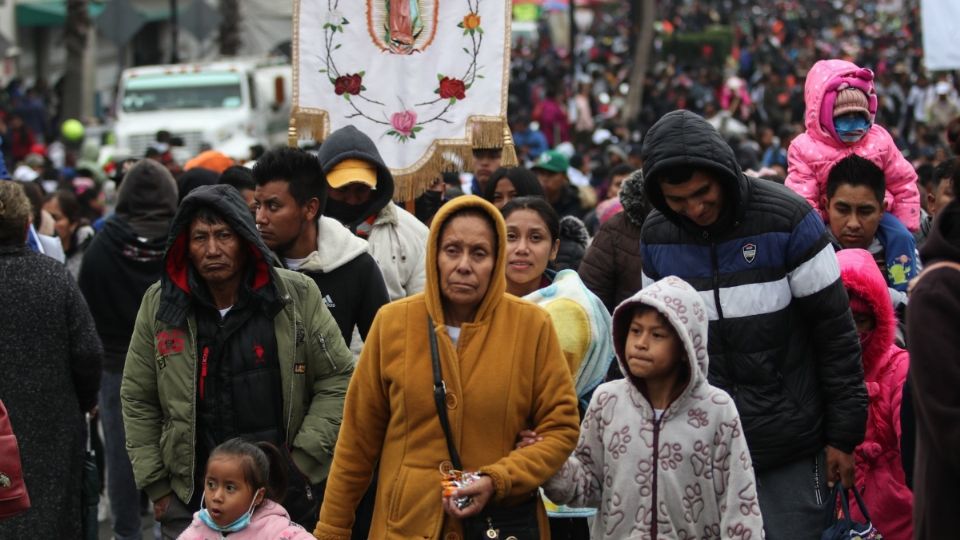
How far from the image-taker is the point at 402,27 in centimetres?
887

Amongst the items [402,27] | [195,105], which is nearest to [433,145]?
[402,27]

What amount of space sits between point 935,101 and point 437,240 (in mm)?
24632

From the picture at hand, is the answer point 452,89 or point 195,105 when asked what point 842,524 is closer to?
point 452,89

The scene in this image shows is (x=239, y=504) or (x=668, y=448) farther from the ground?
(x=668, y=448)

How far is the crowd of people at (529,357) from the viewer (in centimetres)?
479

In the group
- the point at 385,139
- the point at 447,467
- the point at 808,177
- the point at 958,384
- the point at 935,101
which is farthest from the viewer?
the point at 935,101

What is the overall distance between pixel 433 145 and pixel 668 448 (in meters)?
4.12

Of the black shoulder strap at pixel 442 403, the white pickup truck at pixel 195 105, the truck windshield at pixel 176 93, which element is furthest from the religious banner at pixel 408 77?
the truck windshield at pixel 176 93

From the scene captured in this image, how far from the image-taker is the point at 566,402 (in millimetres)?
4836

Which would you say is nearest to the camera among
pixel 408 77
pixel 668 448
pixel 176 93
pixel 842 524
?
pixel 668 448

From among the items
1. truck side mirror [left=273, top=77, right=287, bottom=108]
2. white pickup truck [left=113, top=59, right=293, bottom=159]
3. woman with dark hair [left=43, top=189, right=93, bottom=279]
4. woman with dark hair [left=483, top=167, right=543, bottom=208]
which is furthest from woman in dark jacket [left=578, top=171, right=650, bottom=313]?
truck side mirror [left=273, top=77, right=287, bottom=108]

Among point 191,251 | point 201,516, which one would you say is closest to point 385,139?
point 191,251

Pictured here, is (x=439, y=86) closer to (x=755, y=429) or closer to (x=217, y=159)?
(x=217, y=159)

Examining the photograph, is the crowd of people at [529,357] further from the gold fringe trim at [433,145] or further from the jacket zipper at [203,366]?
the gold fringe trim at [433,145]
